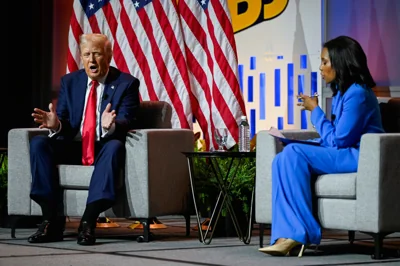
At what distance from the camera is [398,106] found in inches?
181

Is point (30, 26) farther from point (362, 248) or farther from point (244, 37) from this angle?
point (362, 248)

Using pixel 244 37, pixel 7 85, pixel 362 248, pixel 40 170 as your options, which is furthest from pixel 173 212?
pixel 7 85

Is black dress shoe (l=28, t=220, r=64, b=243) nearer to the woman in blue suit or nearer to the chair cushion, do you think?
the chair cushion

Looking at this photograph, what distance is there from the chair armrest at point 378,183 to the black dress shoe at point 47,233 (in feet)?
5.63

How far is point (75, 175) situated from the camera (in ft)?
16.1

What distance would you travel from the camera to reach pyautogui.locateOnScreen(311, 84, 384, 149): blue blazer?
4.20 m

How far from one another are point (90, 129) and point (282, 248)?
1.52 metres

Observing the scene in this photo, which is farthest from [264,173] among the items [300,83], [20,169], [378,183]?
[300,83]

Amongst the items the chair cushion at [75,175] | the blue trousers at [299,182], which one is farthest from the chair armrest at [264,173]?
the chair cushion at [75,175]

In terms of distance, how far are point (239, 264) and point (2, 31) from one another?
448 cm

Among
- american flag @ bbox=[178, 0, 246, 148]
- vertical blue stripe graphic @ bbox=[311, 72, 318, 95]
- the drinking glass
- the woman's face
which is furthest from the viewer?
Result: vertical blue stripe graphic @ bbox=[311, 72, 318, 95]

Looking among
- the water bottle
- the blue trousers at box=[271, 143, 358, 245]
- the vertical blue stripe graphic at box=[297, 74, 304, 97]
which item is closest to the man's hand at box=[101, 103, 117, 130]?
the water bottle

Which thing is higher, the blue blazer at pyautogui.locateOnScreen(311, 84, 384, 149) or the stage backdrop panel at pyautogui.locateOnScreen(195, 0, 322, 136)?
the stage backdrop panel at pyautogui.locateOnScreen(195, 0, 322, 136)

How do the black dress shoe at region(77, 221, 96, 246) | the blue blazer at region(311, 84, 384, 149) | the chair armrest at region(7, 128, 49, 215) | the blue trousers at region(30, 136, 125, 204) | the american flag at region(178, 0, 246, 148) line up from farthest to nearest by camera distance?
the american flag at region(178, 0, 246, 148) → the chair armrest at region(7, 128, 49, 215) → the blue trousers at region(30, 136, 125, 204) → the black dress shoe at region(77, 221, 96, 246) → the blue blazer at region(311, 84, 384, 149)
